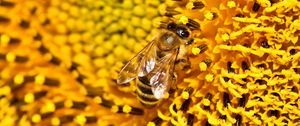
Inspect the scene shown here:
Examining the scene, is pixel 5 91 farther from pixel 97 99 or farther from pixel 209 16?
pixel 209 16

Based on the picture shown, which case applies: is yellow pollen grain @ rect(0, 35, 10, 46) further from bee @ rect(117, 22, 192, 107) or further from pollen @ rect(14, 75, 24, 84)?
bee @ rect(117, 22, 192, 107)

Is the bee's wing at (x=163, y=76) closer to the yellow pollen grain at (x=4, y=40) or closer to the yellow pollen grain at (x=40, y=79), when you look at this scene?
the yellow pollen grain at (x=40, y=79)

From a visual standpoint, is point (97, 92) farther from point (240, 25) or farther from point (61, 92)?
point (240, 25)

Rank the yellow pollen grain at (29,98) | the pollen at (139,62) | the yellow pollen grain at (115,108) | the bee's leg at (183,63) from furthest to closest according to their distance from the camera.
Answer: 1. the yellow pollen grain at (29,98)
2. the yellow pollen grain at (115,108)
3. the bee's leg at (183,63)
4. the pollen at (139,62)

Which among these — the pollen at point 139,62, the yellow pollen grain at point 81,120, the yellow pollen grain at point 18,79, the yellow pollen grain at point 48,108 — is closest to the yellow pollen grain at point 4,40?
the pollen at point 139,62

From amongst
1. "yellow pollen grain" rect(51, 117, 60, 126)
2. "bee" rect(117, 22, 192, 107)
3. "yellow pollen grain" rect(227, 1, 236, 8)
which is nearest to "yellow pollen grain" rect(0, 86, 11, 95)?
"yellow pollen grain" rect(51, 117, 60, 126)

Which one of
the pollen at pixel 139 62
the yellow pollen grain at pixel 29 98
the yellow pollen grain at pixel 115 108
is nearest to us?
the pollen at pixel 139 62

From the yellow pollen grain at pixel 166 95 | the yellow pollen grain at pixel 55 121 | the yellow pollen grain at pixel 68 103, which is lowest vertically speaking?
the yellow pollen grain at pixel 55 121

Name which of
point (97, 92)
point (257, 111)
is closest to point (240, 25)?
point (257, 111)
